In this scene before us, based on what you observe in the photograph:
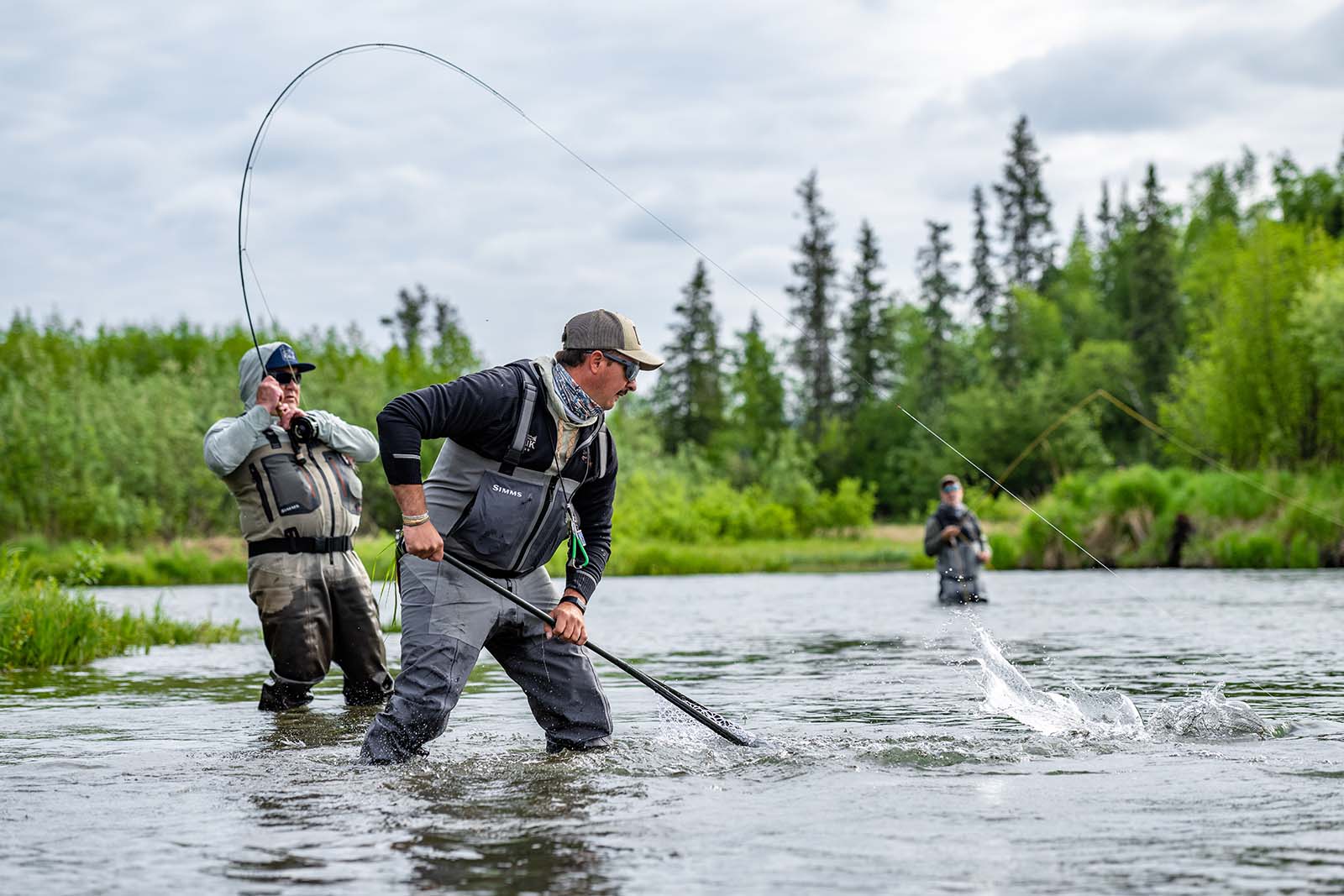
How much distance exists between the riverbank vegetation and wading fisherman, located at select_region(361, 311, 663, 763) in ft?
51.8

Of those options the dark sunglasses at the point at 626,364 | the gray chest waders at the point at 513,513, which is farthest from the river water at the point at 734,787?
the dark sunglasses at the point at 626,364

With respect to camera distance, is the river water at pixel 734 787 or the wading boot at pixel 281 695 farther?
the wading boot at pixel 281 695

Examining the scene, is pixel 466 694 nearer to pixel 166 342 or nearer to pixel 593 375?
pixel 593 375

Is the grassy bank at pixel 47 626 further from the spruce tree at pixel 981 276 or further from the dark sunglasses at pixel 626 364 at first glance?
the spruce tree at pixel 981 276

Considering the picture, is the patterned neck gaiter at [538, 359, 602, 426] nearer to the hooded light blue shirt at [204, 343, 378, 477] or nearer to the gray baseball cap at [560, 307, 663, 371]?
the gray baseball cap at [560, 307, 663, 371]

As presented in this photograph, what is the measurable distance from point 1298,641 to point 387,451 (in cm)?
939

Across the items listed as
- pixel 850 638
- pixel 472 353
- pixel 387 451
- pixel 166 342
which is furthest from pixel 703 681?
pixel 166 342

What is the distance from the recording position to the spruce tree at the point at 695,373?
81.2 meters

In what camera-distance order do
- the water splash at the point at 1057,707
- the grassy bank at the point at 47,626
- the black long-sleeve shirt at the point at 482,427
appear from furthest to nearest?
the grassy bank at the point at 47,626 < the water splash at the point at 1057,707 < the black long-sleeve shirt at the point at 482,427

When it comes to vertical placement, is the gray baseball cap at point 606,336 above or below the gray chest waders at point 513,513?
above

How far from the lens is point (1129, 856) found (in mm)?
4430

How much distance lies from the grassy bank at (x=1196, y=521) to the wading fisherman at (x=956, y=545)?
1133 centimetres

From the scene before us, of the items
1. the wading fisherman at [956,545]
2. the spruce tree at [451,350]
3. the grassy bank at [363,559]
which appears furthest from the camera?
the spruce tree at [451,350]

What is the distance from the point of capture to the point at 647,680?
253 inches
